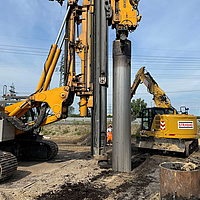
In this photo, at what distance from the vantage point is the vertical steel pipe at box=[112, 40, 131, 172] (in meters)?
6.33

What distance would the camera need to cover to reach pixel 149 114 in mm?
10914

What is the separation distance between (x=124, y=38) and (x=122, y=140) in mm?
3291

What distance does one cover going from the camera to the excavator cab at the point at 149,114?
10703mm

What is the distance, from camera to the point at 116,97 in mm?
6547

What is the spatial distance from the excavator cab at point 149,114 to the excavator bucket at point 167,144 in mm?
879

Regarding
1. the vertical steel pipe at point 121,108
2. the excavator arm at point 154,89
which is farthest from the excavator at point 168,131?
the vertical steel pipe at point 121,108

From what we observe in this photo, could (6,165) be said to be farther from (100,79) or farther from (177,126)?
(177,126)

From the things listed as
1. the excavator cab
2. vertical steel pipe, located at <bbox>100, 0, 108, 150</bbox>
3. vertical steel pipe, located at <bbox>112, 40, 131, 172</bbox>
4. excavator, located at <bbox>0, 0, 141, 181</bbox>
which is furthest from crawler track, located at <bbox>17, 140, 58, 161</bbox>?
the excavator cab

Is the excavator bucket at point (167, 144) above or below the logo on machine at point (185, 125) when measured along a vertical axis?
below

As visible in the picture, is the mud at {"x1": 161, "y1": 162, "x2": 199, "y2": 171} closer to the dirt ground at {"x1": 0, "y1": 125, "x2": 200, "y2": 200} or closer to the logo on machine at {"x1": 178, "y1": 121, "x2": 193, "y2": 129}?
the dirt ground at {"x1": 0, "y1": 125, "x2": 200, "y2": 200}

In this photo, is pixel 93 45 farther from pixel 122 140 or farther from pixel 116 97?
pixel 122 140

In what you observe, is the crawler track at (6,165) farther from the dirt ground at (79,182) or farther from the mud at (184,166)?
the mud at (184,166)

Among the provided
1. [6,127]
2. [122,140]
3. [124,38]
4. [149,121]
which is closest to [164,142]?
[149,121]

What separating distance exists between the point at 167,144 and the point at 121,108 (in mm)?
4481
